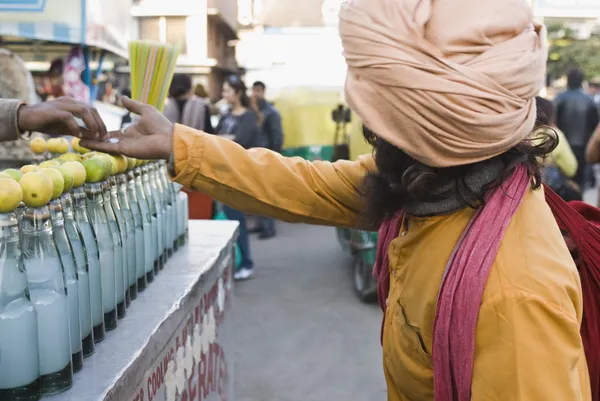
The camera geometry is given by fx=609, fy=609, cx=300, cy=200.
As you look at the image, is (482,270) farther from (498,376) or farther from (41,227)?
(41,227)

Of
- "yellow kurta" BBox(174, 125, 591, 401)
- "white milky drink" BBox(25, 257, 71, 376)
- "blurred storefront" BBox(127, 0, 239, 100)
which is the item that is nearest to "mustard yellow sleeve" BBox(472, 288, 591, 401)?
"yellow kurta" BBox(174, 125, 591, 401)

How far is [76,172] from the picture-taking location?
1.35 m

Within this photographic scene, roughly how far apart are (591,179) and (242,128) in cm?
736

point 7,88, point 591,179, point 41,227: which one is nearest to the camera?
point 41,227

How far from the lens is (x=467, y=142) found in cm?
109

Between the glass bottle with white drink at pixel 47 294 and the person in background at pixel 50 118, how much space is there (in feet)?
1.39

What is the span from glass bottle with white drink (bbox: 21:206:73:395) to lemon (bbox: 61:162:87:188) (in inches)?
6.4

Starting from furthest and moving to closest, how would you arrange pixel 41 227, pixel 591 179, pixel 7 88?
pixel 591 179
pixel 7 88
pixel 41 227

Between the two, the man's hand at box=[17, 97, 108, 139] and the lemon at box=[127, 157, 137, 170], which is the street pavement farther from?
the man's hand at box=[17, 97, 108, 139]

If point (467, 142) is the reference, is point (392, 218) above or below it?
below

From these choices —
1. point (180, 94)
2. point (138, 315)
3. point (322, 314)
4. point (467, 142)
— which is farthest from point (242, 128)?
point (467, 142)

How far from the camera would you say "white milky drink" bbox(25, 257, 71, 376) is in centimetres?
115

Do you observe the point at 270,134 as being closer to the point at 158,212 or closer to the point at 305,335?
the point at 305,335

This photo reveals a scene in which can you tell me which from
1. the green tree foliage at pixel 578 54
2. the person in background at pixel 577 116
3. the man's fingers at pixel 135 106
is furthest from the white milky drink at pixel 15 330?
the green tree foliage at pixel 578 54
